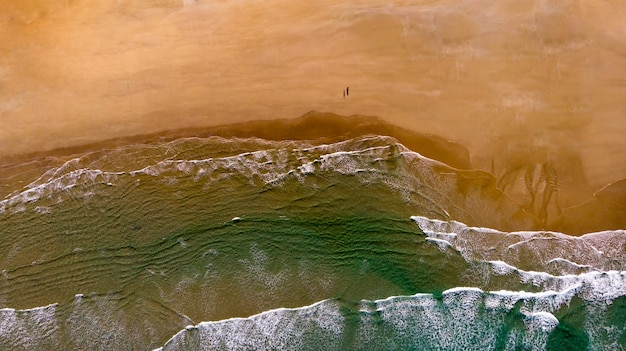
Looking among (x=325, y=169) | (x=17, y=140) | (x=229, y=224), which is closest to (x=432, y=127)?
(x=325, y=169)

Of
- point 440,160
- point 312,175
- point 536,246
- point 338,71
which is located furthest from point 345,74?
point 536,246

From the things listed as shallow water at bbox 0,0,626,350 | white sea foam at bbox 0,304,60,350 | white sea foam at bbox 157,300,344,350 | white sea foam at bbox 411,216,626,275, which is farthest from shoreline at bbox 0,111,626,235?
white sea foam at bbox 157,300,344,350

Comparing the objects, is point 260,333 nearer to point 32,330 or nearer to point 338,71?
point 32,330

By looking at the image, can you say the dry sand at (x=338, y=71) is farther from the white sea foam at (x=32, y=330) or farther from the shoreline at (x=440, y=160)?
the white sea foam at (x=32, y=330)

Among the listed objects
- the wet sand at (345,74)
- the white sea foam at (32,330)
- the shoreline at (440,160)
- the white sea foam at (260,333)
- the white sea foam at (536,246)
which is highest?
the wet sand at (345,74)

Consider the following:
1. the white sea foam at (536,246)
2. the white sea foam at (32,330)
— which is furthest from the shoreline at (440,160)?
the white sea foam at (32,330)

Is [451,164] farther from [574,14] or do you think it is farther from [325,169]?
[574,14]
